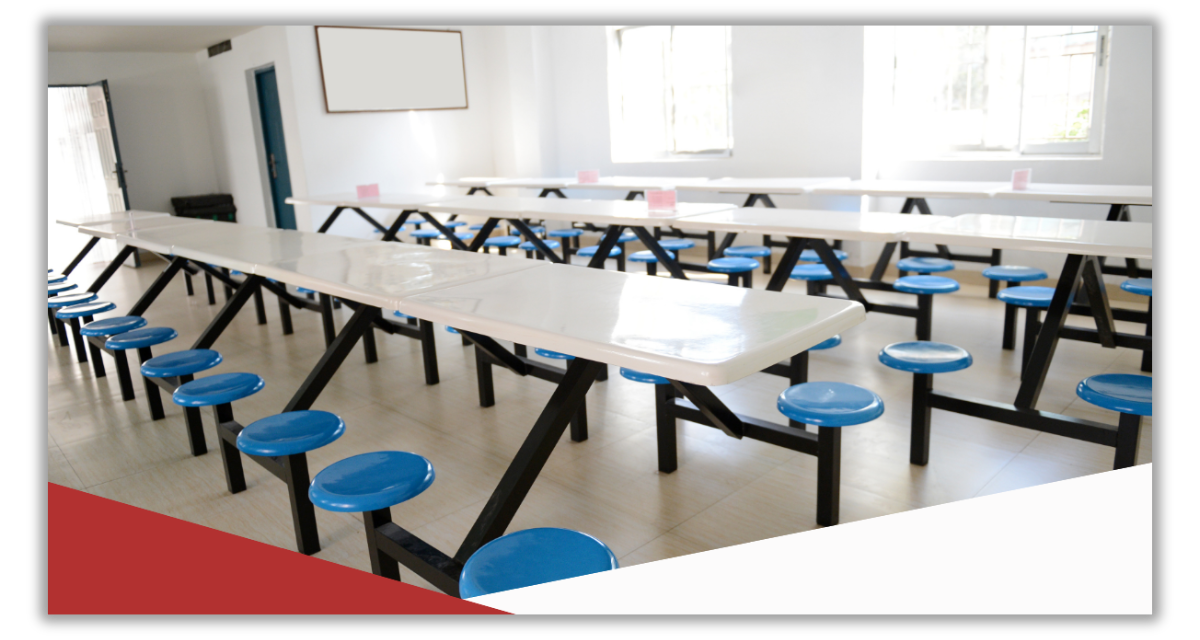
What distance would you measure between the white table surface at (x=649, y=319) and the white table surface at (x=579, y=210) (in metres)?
1.69

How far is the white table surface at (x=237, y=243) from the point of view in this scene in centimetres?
274

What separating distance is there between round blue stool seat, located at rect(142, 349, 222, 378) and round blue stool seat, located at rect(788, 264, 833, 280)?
2.49 meters

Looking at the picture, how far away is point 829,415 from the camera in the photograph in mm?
1971

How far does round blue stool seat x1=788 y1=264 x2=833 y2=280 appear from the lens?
139 inches

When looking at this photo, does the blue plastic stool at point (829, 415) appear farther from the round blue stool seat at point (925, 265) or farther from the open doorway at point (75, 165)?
the open doorway at point (75, 165)

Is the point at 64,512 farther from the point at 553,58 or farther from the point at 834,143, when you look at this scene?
the point at 553,58

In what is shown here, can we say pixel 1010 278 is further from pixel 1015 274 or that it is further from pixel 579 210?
pixel 579 210

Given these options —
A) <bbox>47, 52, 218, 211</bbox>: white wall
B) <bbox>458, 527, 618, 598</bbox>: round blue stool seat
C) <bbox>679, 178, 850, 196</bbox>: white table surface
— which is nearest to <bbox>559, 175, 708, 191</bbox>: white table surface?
<bbox>679, 178, 850, 196</bbox>: white table surface

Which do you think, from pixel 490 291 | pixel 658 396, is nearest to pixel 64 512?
pixel 490 291

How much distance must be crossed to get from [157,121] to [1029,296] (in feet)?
30.4

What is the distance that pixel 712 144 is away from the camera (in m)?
6.80

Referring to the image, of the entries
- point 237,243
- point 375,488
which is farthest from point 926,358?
point 237,243

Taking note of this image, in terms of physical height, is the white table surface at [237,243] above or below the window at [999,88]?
below

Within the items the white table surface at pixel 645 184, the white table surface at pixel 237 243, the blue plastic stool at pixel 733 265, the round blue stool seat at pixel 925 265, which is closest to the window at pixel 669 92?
the white table surface at pixel 645 184
